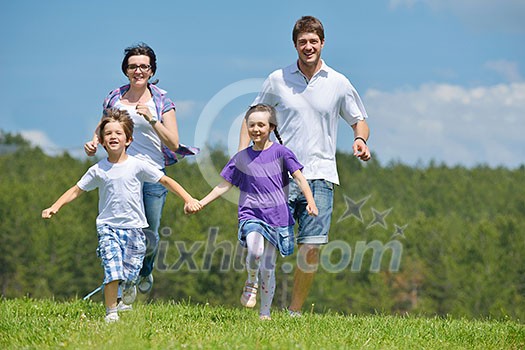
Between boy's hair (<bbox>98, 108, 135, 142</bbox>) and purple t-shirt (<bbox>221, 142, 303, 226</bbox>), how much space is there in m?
1.04

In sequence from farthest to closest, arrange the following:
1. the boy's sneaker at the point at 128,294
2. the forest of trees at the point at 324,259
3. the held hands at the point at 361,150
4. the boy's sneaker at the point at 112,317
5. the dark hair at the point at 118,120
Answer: the forest of trees at the point at 324,259
the boy's sneaker at the point at 128,294
the held hands at the point at 361,150
the dark hair at the point at 118,120
the boy's sneaker at the point at 112,317

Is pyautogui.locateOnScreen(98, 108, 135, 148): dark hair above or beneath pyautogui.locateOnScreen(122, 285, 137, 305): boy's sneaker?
above

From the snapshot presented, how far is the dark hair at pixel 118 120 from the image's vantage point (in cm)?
826

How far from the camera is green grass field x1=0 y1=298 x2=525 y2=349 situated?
6.46 metres

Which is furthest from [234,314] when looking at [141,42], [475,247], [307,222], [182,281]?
[475,247]

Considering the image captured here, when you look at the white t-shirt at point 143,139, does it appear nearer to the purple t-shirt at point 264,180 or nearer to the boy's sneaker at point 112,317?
the purple t-shirt at point 264,180

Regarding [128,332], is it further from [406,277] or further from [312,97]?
[406,277]

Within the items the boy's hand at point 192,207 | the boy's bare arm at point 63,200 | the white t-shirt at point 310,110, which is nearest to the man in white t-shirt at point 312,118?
the white t-shirt at point 310,110

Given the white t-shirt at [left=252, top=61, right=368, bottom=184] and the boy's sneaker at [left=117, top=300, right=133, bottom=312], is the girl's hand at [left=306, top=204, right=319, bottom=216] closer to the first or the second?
the white t-shirt at [left=252, top=61, right=368, bottom=184]

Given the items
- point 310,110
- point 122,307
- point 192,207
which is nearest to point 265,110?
point 310,110

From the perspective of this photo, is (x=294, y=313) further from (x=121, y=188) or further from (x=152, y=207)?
(x=121, y=188)

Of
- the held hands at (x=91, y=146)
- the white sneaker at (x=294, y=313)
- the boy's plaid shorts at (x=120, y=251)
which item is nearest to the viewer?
the boy's plaid shorts at (x=120, y=251)

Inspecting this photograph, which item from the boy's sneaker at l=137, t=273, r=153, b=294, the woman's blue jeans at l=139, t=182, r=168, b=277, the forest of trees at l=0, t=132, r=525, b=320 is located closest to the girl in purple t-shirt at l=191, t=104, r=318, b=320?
the woman's blue jeans at l=139, t=182, r=168, b=277

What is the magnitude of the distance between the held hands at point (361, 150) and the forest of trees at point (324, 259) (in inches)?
1956
